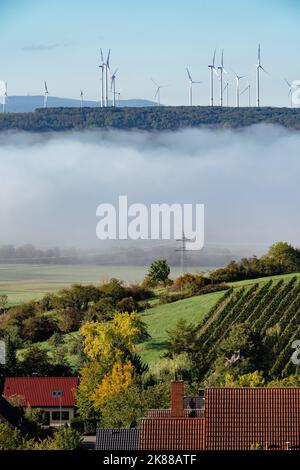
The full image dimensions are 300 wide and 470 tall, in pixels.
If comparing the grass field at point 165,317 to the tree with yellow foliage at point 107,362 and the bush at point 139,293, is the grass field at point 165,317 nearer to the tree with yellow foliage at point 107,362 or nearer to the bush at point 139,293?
the tree with yellow foliage at point 107,362

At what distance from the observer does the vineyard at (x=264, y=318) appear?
77.8m

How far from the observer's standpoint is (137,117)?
187625mm

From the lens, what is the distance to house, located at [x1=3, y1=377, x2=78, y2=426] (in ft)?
226

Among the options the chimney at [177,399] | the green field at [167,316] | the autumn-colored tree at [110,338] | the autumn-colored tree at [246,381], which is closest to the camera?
the chimney at [177,399]

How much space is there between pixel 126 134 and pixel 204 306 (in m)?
101

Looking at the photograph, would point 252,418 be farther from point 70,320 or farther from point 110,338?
point 70,320

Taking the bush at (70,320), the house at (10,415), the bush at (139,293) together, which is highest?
the bush at (139,293)

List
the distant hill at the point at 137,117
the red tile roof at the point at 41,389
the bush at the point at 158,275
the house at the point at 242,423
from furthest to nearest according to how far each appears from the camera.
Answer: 1. the distant hill at the point at 137,117
2. the bush at the point at 158,275
3. the red tile roof at the point at 41,389
4. the house at the point at 242,423

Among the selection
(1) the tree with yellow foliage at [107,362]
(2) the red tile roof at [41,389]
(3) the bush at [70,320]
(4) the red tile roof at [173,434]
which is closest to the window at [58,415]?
(2) the red tile roof at [41,389]

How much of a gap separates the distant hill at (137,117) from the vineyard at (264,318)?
94410 mm

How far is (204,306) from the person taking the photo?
296 feet

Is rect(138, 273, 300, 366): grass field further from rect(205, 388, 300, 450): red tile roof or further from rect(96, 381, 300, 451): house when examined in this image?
rect(205, 388, 300, 450): red tile roof

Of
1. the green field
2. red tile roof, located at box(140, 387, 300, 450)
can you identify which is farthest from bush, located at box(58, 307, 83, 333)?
red tile roof, located at box(140, 387, 300, 450)
